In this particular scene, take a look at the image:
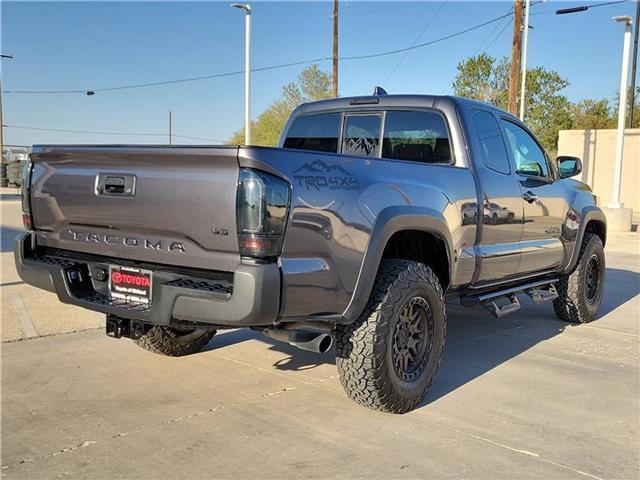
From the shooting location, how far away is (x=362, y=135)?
5.16m

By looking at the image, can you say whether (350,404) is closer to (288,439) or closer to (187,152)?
(288,439)

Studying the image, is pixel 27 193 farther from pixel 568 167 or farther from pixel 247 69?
pixel 247 69

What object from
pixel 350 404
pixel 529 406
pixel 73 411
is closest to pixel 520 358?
pixel 529 406

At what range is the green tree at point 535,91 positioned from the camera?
39.9m

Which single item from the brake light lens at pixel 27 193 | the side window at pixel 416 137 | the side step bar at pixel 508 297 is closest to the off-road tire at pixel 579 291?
the side step bar at pixel 508 297

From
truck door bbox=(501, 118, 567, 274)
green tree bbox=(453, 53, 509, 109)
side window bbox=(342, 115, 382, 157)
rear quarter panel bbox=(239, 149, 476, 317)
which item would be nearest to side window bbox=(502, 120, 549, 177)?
truck door bbox=(501, 118, 567, 274)

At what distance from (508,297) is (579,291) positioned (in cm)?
168

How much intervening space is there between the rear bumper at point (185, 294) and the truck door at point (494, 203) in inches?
86.5

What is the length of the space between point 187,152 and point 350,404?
1.97 m

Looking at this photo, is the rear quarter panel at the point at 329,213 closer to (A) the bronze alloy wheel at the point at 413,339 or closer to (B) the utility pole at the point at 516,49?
(A) the bronze alloy wheel at the point at 413,339

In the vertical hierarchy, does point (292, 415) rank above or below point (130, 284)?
below

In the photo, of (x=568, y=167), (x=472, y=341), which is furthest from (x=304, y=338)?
(x=568, y=167)

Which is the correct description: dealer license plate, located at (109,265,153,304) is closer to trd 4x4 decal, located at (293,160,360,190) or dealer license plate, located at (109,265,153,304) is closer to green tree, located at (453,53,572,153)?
trd 4x4 decal, located at (293,160,360,190)

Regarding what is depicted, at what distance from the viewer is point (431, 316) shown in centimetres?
409
